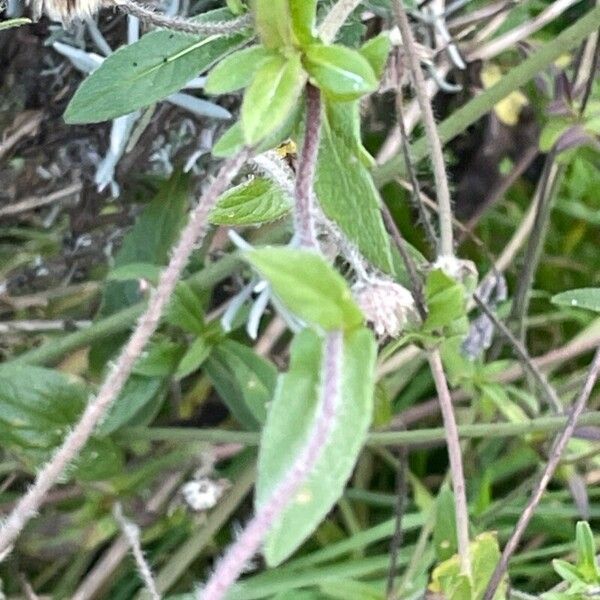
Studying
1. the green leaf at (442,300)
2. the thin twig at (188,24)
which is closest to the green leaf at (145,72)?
the thin twig at (188,24)

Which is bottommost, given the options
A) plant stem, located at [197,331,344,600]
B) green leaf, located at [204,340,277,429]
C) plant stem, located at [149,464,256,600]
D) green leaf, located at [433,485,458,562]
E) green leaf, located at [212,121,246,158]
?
plant stem, located at [149,464,256,600]

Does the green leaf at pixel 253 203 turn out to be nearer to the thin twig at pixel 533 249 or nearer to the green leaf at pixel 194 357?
the green leaf at pixel 194 357

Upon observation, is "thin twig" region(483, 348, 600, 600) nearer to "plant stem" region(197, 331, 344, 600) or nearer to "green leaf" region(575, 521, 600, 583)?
"green leaf" region(575, 521, 600, 583)

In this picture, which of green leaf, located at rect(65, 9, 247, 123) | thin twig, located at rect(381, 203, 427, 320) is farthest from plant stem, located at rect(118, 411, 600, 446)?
green leaf, located at rect(65, 9, 247, 123)

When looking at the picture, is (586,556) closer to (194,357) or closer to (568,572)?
(568,572)

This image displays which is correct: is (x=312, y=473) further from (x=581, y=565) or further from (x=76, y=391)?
(x=76, y=391)

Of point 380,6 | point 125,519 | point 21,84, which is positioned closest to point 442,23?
point 380,6
